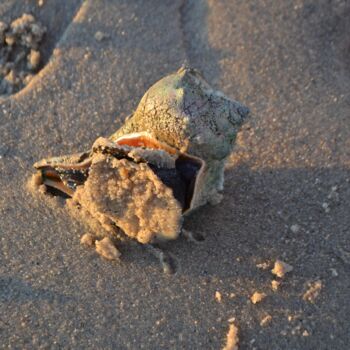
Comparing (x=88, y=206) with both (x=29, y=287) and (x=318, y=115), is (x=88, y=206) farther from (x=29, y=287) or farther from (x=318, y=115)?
(x=318, y=115)

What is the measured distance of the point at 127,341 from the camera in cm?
238

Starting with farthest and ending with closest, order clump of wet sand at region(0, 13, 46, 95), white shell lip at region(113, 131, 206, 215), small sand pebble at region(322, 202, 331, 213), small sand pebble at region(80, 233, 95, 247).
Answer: clump of wet sand at region(0, 13, 46, 95)
small sand pebble at region(322, 202, 331, 213)
small sand pebble at region(80, 233, 95, 247)
white shell lip at region(113, 131, 206, 215)

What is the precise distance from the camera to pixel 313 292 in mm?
Result: 2518

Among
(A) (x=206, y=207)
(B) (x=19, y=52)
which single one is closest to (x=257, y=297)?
(A) (x=206, y=207)

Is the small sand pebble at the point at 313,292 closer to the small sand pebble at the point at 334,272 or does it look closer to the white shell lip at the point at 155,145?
the small sand pebble at the point at 334,272

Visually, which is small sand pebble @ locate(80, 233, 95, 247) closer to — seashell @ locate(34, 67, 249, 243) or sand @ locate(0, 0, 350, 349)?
sand @ locate(0, 0, 350, 349)

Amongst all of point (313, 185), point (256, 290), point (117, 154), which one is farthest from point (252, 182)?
point (117, 154)

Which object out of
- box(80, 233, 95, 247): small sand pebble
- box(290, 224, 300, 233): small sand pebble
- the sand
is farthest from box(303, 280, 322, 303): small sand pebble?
box(80, 233, 95, 247): small sand pebble

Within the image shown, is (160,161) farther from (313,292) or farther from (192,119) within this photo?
(313,292)

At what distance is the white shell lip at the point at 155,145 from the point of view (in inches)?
92.2

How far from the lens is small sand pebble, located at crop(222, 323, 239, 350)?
2.38 meters

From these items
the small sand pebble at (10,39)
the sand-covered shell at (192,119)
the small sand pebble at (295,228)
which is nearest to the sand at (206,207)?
the small sand pebble at (295,228)

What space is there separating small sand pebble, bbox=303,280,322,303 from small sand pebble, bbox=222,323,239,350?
15.1 inches

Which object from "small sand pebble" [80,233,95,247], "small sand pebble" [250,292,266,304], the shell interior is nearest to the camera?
the shell interior
